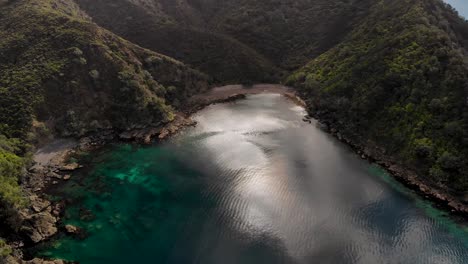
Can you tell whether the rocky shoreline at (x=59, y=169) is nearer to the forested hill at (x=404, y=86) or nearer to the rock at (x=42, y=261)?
the rock at (x=42, y=261)

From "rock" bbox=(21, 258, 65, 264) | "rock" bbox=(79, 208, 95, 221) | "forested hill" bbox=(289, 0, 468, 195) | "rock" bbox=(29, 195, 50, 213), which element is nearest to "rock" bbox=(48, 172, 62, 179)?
"rock" bbox=(29, 195, 50, 213)

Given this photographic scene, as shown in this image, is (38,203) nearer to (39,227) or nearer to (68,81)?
(39,227)

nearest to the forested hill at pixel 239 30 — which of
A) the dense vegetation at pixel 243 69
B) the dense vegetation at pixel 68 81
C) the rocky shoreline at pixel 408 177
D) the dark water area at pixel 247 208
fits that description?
the dense vegetation at pixel 243 69

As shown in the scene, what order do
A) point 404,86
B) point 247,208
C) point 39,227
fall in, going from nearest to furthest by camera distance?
point 39,227, point 247,208, point 404,86

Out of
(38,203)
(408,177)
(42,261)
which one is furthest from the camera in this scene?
(408,177)

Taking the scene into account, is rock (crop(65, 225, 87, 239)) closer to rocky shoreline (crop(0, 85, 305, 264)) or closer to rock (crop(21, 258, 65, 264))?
rocky shoreline (crop(0, 85, 305, 264))

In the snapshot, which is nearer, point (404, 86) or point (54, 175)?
point (54, 175)

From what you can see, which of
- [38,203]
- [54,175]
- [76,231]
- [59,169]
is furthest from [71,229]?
[59,169]
